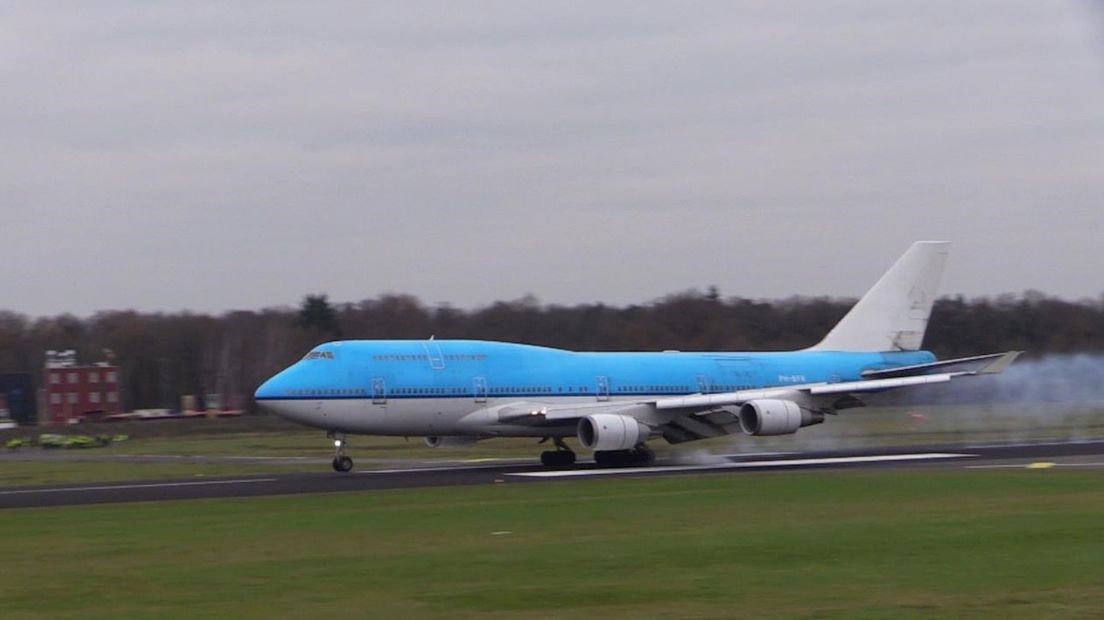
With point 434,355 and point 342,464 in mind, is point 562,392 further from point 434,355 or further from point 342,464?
point 342,464

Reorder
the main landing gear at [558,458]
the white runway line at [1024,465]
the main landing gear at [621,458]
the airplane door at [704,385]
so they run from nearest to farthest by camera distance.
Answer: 1. the white runway line at [1024,465]
2. the main landing gear at [621,458]
3. the main landing gear at [558,458]
4. the airplane door at [704,385]

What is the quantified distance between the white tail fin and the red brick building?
207 ft

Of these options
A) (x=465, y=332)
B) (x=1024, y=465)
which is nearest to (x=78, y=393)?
(x=465, y=332)

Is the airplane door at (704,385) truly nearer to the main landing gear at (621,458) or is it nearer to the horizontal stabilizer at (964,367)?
the main landing gear at (621,458)

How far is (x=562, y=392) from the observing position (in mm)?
41875

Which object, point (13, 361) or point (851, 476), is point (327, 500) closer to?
point (851, 476)

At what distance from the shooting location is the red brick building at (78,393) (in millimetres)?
98688

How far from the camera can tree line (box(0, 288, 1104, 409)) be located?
2699 inches

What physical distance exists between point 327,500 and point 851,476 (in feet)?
37.2

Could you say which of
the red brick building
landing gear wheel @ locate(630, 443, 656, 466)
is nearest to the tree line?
the red brick building

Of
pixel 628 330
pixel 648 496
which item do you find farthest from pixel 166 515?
pixel 628 330

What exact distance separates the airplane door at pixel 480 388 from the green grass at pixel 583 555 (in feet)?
33.7

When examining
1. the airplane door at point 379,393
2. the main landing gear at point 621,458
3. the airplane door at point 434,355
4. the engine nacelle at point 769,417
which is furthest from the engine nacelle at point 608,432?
the airplane door at point 379,393

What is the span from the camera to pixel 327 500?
95.3 ft
